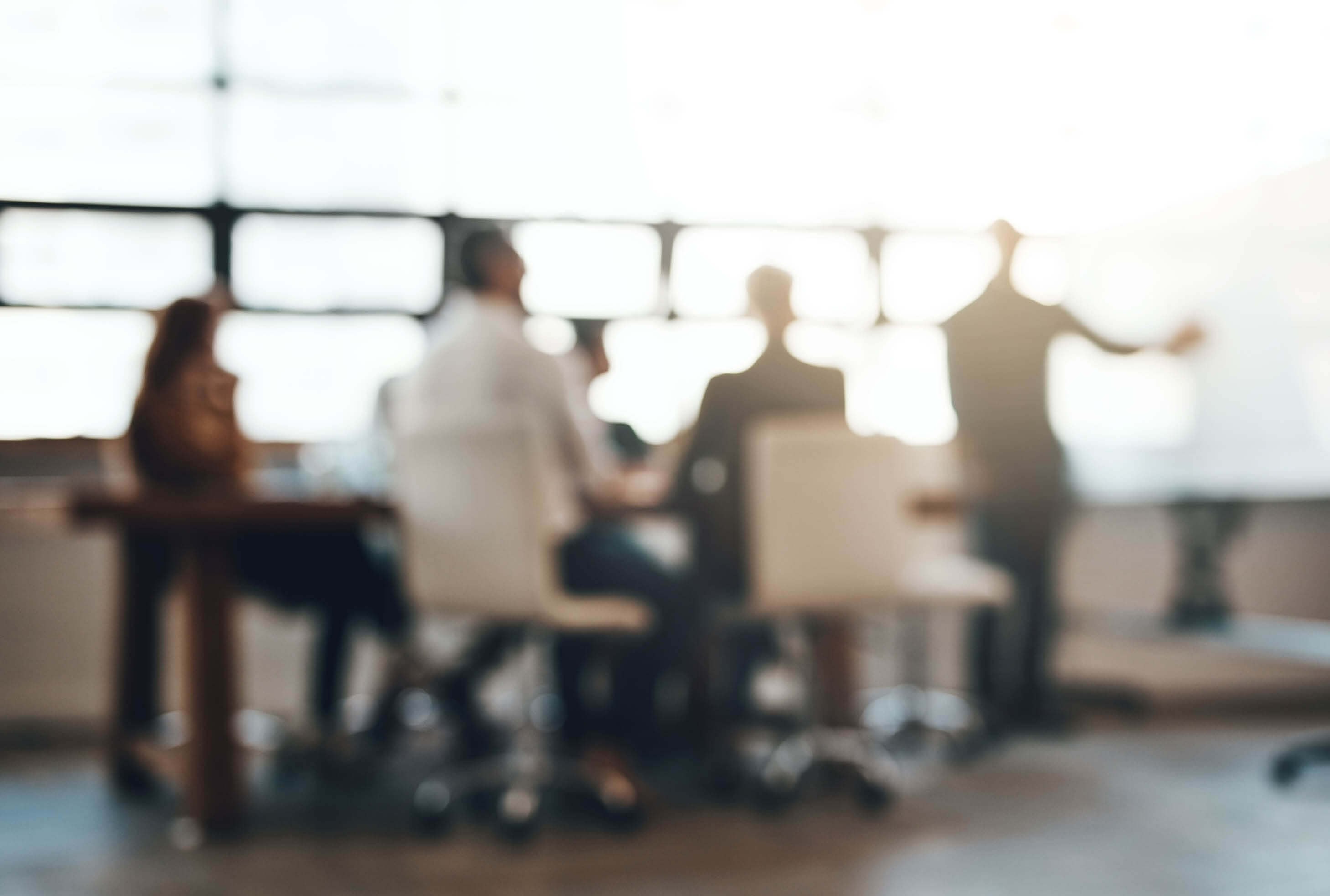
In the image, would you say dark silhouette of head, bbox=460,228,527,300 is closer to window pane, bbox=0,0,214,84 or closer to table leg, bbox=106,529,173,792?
table leg, bbox=106,529,173,792

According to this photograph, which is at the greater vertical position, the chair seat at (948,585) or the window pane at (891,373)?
the window pane at (891,373)

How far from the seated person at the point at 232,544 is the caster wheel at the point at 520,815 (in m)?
0.90

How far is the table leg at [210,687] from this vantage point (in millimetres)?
2607

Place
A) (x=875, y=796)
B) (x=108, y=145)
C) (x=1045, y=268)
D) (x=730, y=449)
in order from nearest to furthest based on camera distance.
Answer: (x=875, y=796), (x=730, y=449), (x=108, y=145), (x=1045, y=268)

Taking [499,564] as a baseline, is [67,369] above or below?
above

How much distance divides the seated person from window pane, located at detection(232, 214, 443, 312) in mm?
1509

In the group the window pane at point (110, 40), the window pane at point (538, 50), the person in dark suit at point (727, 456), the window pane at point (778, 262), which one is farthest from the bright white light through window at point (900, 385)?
the window pane at point (110, 40)

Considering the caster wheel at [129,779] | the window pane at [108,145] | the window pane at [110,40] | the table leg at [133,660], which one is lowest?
the caster wheel at [129,779]

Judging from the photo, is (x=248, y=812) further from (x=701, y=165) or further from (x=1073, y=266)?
(x=1073, y=266)

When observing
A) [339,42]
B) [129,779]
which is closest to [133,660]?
[129,779]

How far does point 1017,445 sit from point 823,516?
1.23m

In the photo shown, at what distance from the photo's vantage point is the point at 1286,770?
3129 millimetres

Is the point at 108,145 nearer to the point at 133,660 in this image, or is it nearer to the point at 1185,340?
the point at 133,660

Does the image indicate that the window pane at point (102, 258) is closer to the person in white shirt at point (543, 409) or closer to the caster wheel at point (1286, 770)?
the person in white shirt at point (543, 409)
